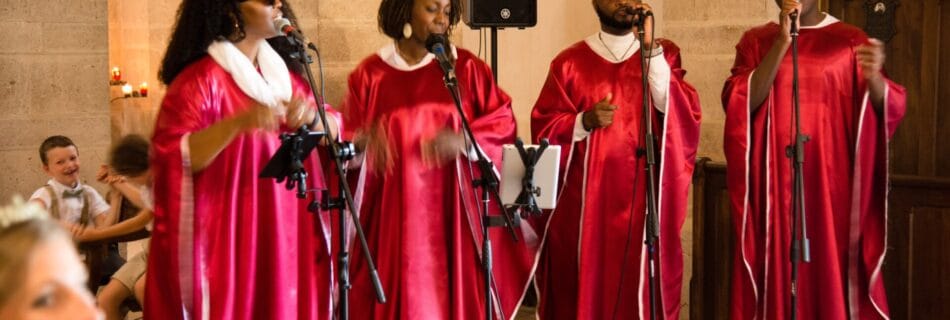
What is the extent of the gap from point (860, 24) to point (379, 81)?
2.26m

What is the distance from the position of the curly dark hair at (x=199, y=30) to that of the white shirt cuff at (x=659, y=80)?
163 centimetres

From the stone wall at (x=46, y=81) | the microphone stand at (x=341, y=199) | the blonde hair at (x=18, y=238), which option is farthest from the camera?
the stone wall at (x=46, y=81)

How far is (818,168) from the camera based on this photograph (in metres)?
5.25

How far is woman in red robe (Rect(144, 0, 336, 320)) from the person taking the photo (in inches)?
159

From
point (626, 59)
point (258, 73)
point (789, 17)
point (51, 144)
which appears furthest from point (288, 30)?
point (51, 144)

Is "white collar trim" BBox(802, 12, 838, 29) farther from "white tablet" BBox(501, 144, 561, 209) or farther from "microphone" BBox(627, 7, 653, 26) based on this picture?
"white tablet" BBox(501, 144, 561, 209)

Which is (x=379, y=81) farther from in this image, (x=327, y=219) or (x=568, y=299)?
(x=568, y=299)

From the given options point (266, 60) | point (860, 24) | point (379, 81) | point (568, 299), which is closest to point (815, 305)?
point (568, 299)

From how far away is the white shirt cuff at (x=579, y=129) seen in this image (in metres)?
5.32

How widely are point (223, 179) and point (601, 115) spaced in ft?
5.46

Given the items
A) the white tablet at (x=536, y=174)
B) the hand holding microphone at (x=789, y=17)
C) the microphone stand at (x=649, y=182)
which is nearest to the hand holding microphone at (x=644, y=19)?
the microphone stand at (x=649, y=182)

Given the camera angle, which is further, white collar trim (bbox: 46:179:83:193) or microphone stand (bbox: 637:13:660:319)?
white collar trim (bbox: 46:179:83:193)

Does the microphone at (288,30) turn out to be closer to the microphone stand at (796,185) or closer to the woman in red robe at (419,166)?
the woman in red robe at (419,166)

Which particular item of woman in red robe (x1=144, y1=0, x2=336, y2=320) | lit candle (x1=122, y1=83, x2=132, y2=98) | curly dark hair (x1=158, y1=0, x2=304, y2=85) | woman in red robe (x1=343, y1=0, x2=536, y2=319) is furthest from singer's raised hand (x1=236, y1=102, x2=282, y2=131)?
lit candle (x1=122, y1=83, x2=132, y2=98)
